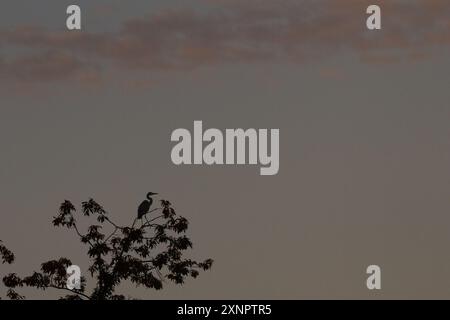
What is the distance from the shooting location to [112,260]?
41.8 metres
